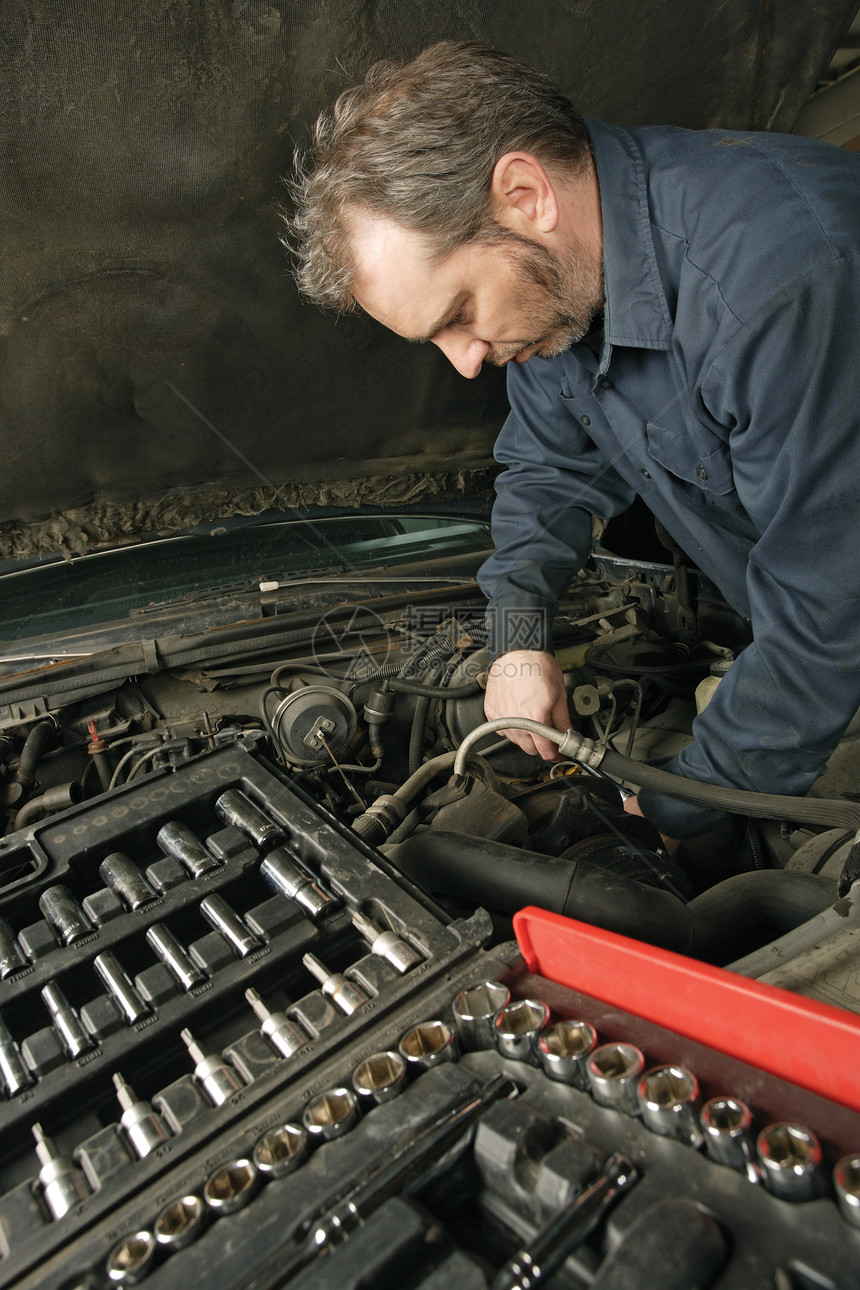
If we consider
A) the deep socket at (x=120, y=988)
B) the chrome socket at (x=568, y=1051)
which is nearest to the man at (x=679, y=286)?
the chrome socket at (x=568, y=1051)

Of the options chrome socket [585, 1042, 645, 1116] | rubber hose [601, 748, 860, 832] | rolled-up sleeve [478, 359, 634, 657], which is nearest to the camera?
chrome socket [585, 1042, 645, 1116]

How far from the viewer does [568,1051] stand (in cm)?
60

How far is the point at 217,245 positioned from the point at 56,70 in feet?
1.28

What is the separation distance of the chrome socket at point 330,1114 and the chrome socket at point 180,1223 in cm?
9

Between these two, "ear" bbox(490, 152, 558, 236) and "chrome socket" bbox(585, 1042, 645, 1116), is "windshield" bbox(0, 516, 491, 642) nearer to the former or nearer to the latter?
"ear" bbox(490, 152, 558, 236)

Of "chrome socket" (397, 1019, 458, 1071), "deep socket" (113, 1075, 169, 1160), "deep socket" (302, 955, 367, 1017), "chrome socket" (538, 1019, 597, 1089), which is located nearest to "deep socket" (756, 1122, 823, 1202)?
"chrome socket" (538, 1019, 597, 1089)

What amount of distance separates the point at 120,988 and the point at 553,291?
41.5 inches

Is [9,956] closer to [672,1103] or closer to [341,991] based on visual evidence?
[341,991]

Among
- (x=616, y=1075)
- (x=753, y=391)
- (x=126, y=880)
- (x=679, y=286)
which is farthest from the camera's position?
(x=679, y=286)

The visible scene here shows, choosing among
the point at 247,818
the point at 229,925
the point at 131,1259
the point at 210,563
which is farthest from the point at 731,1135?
the point at 210,563

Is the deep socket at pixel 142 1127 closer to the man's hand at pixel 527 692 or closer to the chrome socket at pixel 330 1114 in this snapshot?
the chrome socket at pixel 330 1114

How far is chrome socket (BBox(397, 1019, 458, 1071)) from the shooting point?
0.63 meters

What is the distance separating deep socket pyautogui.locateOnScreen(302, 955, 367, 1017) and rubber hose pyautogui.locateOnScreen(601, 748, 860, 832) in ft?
1.68

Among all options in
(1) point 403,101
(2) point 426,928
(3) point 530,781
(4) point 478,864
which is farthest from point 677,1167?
(1) point 403,101
